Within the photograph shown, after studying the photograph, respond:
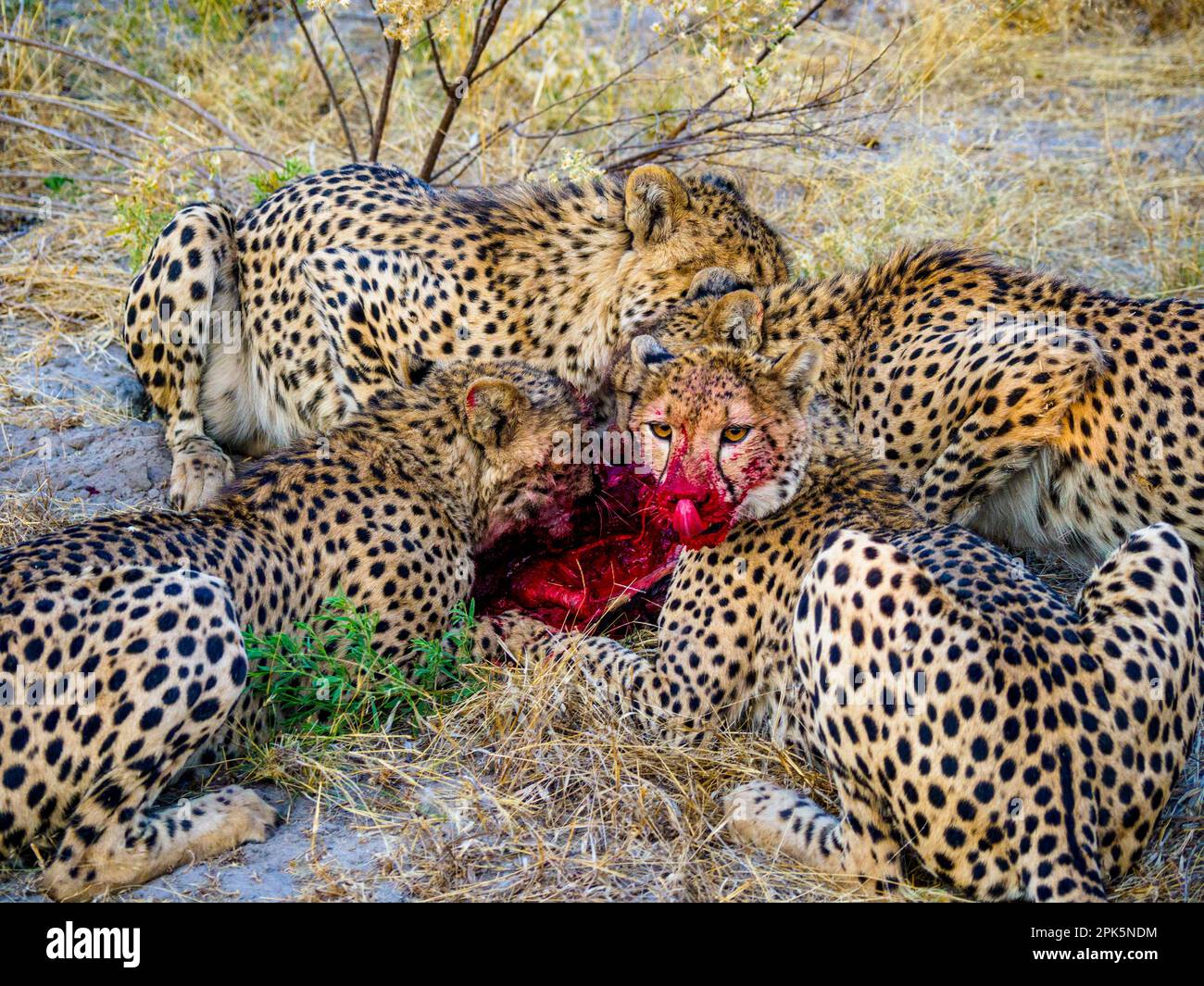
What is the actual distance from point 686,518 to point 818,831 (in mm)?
927

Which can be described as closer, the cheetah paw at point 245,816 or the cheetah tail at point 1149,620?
the cheetah tail at point 1149,620

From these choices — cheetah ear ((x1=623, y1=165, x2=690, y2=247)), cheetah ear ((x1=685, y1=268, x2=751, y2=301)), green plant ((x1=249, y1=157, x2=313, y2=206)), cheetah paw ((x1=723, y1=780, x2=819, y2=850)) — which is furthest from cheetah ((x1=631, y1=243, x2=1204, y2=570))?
green plant ((x1=249, y1=157, x2=313, y2=206))

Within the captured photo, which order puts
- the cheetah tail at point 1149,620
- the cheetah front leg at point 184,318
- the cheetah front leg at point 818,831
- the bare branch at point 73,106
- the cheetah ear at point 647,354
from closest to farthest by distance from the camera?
the cheetah tail at point 1149,620 → the cheetah front leg at point 818,831 → the cheetah ear at point 647,354 → the cheetah front leg at point 184,318 → the bare branch at point 73,106

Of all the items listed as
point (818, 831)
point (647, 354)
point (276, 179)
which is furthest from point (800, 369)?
Answer: point (276, 179)

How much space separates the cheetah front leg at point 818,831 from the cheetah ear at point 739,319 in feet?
5.04

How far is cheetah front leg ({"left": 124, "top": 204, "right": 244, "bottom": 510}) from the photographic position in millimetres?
5379

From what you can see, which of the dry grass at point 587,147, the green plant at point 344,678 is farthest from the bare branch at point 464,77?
the green plant at point 344,678

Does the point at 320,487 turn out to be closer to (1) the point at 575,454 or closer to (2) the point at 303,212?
(1) the point at 575,454

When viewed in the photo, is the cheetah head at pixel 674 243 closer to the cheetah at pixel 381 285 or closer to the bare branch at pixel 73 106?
the cheetah at pixel 381 285

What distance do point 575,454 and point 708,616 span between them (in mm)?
740

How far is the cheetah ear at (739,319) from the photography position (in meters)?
4.48

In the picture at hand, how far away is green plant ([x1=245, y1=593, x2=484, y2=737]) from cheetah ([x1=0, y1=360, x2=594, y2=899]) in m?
0.07

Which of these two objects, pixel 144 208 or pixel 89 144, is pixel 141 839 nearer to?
pixel 144 208

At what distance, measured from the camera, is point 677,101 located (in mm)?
7566
